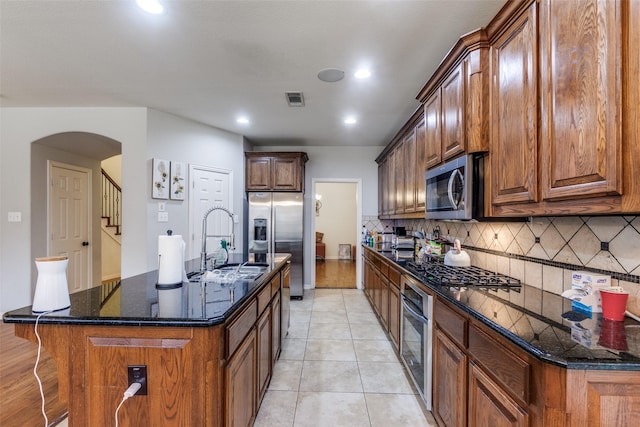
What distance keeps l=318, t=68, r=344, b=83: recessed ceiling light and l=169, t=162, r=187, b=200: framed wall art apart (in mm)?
2310

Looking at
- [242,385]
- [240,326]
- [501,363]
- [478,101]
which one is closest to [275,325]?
[242,385]

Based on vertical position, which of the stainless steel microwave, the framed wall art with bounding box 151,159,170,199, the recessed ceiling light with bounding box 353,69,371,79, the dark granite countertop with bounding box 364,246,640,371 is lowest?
the dark granite countertop with bounding box 364,246,640,371

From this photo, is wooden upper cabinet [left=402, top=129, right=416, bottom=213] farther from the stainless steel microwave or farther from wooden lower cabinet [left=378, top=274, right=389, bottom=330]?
the stainless steel microwave

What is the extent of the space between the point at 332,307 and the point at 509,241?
273cm

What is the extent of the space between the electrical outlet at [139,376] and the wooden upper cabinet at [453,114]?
1996 millimetres

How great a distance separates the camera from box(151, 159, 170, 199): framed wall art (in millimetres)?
3586

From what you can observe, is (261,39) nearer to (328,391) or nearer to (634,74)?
(634,74)

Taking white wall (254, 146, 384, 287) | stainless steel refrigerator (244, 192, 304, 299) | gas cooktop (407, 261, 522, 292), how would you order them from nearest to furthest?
gas cooktop (407, 261, 522, 292), stainless steel refrigerator (244, 192, 304, 299), white wall (254, 146, 384, 287)

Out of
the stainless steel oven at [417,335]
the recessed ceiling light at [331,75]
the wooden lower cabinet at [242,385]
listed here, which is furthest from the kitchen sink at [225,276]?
the recessed ceiling light at [331,75]

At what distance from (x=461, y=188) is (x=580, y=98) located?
2.62 feet

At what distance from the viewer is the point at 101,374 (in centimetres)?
116

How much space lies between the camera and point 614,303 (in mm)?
1146

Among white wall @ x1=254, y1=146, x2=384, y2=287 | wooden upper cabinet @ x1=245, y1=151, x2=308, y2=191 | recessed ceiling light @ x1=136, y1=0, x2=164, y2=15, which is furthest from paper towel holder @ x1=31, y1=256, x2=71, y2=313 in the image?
white wall @ x1=254, y1=146, x2=384, y2=287

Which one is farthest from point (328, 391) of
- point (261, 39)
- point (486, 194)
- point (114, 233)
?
point (114, 233)
